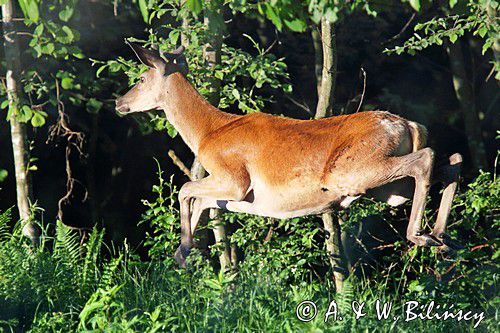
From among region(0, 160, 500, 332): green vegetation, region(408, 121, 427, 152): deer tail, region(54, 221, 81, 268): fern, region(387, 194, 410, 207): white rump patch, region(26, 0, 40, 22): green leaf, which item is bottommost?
region(0, 160, 500, 332): green vegetation

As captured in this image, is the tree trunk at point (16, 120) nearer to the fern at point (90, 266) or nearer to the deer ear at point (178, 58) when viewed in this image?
the fern at point (90, 266)

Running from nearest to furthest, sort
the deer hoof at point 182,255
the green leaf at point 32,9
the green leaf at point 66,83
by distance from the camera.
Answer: the green leaf at point 32,9 < the deer hoof at point 182,255 < the green leaf at point 66,83

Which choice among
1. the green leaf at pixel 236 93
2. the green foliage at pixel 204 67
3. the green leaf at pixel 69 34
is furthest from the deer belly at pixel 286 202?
the green leaf at pixel 69 34

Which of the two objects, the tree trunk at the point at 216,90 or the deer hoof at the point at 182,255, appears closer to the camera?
the deer hoof at the point at 182,255

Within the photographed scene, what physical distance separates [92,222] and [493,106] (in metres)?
5.32

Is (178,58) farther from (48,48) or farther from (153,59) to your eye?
(48,48)

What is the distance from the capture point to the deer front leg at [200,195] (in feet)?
23.3

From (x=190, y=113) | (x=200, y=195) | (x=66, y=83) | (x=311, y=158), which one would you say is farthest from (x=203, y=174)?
(x=311, y=158)

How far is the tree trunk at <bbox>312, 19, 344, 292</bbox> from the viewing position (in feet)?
27.9

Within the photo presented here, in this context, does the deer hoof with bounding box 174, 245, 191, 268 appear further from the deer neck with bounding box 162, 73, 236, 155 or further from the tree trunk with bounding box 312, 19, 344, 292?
the tree trunk with bounding box 312, 19, 344, 292

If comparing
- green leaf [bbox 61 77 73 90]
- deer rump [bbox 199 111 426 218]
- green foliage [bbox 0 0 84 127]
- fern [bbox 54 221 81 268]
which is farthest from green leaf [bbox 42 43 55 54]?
deer rump [bbox 199 111 426 218]

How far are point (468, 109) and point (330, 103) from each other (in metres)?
4.18

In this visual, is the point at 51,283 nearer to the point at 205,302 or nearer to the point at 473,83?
the point at 205,302

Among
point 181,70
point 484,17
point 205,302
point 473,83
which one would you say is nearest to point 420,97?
point 473,83
